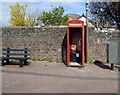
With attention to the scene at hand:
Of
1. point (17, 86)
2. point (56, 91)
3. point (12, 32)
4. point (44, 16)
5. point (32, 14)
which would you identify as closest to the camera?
point (56, 91)

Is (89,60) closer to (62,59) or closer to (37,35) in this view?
(62,59)

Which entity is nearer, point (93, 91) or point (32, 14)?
point (93, 91)

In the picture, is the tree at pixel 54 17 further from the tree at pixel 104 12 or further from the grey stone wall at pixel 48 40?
the grey stone wall at pixel 48 40

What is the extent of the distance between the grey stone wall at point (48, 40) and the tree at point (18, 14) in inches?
605

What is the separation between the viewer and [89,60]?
864 cm

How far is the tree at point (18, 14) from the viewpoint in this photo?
23.4 metres

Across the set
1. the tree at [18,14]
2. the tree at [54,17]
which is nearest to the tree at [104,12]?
the tree at [54,17]

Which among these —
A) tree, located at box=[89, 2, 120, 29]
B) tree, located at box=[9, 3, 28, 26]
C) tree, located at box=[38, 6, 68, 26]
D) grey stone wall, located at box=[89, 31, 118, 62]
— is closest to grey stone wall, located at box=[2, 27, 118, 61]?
→ grey stone wall, located at box=[89, 31, 118, 62]

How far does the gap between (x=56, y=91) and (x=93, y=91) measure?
114cm

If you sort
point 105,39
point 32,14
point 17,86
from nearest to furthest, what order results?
point 17,86 → point 105,39 → point 32,14

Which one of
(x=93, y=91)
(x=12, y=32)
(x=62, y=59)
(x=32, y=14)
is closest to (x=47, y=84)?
(x=93, y=91)

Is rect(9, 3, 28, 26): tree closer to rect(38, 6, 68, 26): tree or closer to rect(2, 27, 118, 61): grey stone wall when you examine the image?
rect(38, 6, 68, 26): tree

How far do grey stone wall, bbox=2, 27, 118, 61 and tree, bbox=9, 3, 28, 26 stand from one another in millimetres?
15359

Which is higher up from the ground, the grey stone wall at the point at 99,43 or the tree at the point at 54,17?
the tree at the point at 54,17
